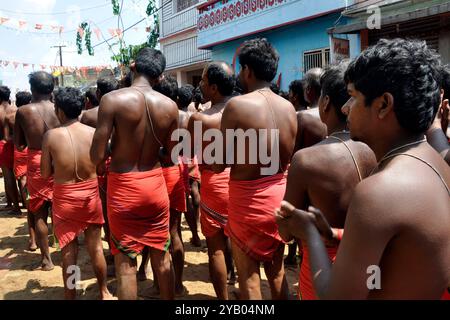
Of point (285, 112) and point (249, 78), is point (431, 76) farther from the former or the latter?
point (249, 78)

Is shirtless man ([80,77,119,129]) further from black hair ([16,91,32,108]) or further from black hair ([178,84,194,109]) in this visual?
black hair ([16,91,32,108])

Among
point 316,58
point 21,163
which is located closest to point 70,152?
point 21,163

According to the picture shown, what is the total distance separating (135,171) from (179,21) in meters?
14.7

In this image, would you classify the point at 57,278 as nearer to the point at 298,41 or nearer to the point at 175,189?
the point at 175,189

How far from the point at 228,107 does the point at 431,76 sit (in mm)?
1545

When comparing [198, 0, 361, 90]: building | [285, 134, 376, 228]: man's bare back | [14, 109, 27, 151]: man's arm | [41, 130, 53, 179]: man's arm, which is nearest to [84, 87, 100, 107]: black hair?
[14, 109, 27, 151]: man's arm

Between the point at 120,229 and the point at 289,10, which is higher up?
the point at 289,10

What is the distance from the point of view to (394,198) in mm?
1092

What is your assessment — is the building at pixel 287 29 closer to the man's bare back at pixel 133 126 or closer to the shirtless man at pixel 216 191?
the shirtless man at pixel 216 191

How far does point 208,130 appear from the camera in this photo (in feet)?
11.0

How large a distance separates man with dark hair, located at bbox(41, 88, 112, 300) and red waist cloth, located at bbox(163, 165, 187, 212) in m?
0.65

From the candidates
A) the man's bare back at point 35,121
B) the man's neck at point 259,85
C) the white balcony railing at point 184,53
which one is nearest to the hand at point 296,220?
the man's neck at point 259,85

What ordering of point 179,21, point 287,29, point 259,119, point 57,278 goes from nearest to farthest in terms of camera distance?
1. point 259,119
2. point 57,278
3. point 287,29
4. point 179,21
